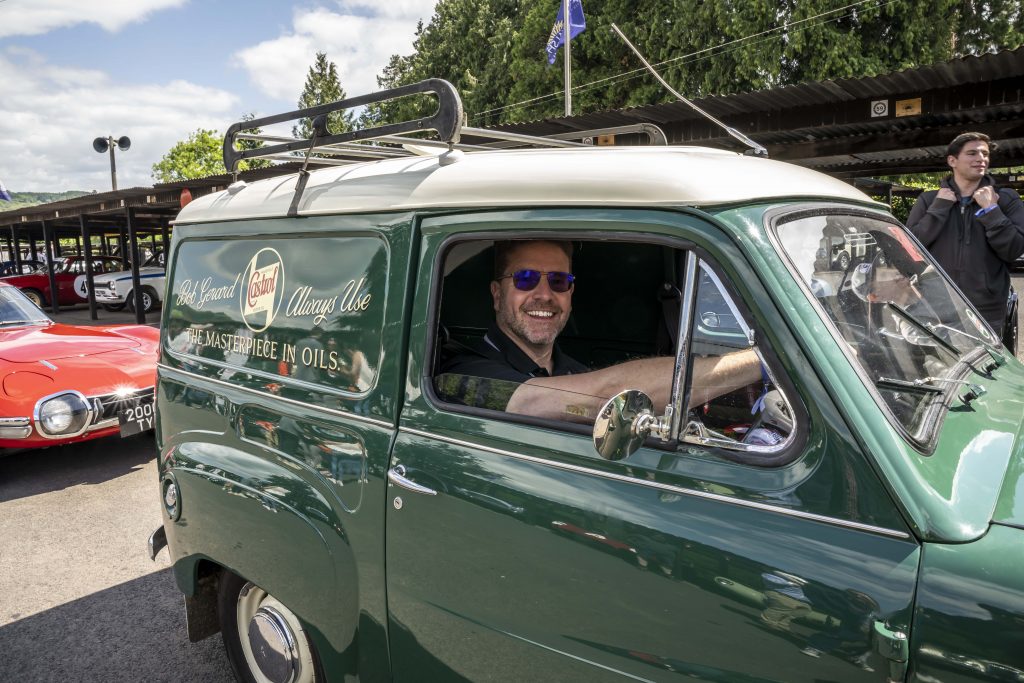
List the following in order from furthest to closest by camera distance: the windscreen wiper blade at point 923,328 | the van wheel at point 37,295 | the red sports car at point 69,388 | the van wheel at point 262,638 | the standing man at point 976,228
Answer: the van wheel at point 37,295, the red sports car at point 69,388, the standing man at point 976,228, the van wheel at point 262,638, the windscreen wiper blade at point 923,328

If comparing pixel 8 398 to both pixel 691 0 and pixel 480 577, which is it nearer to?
pixel 480 577

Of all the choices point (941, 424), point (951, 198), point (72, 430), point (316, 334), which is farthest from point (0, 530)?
point (951, 198)

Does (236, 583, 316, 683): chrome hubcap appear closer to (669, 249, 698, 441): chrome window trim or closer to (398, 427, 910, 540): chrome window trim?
(398, 427, 910, 540): chrome window trim

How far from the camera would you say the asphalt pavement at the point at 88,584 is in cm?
304

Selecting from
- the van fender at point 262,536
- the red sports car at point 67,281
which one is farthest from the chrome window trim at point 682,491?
the red sports car at point 67,281

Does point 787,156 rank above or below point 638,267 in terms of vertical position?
above

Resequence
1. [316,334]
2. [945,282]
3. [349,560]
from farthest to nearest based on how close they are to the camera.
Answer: [945,282]
[316,334]
[349,560]

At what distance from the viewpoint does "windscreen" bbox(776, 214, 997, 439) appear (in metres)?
1.52

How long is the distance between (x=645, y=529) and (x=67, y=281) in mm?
23875

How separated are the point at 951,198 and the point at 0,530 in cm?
626

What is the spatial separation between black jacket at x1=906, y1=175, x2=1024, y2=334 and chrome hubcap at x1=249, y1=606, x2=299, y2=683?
4170mm

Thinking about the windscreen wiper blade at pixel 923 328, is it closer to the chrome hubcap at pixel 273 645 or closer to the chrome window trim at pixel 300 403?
the chrome window trim at pixel 300 403

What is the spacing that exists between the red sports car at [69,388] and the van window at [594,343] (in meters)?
3.80

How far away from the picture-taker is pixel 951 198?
4.36 m
